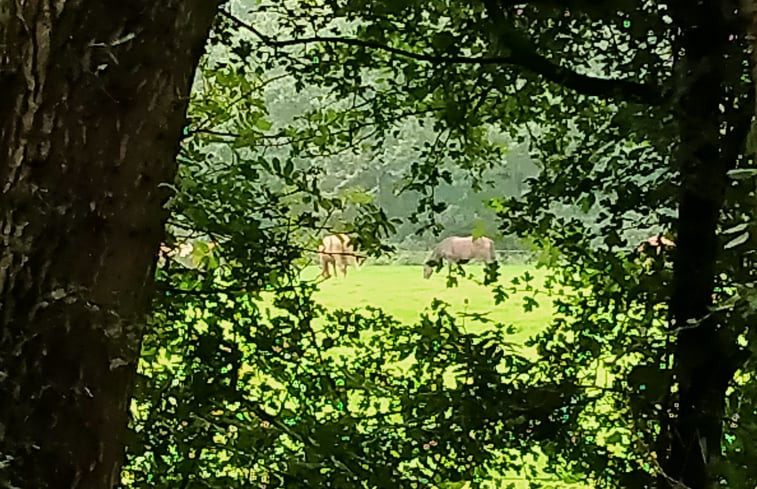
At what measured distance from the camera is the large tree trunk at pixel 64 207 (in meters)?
0.71

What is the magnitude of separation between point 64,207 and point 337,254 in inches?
34.0

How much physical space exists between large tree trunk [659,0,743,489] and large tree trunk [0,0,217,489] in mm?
785

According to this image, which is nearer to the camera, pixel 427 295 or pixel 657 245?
pixel 657 245

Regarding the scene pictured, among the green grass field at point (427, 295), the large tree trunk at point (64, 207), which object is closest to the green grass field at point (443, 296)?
the green grass field at point (427, 295)

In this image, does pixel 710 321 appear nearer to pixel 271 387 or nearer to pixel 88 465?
pixel 271 387

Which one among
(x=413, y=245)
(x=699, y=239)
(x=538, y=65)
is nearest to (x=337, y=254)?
(x=413, y=245)

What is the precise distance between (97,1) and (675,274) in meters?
0.94

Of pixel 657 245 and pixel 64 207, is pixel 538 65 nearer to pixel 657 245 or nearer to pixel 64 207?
pixel 657 245

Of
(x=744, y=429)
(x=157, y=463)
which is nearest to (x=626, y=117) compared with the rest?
(x=744, y=429)

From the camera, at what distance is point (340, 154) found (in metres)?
1.69

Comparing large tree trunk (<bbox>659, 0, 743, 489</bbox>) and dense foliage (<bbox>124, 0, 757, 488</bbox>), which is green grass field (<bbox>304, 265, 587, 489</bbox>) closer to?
dense foliage (<bbox>124, 0, 757, 488</bbox>)

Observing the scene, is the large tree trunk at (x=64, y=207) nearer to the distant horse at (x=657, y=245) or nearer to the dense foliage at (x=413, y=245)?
the dense foliage at (x=413, y=245)

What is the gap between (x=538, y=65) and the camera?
4.76 feet

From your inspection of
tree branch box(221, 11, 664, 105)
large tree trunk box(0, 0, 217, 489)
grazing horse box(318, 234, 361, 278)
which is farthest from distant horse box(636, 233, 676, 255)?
large tree trunk box(0, 0, 217, 489)
